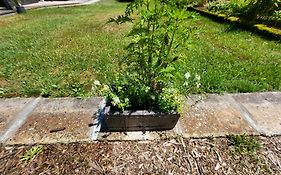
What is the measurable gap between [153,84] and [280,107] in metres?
2.09

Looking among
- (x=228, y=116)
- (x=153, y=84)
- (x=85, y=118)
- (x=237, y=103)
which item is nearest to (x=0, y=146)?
(x=85, y=118)

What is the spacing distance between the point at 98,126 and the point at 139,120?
61 cm

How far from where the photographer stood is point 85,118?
11.1 ft

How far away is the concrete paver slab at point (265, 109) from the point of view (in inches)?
124

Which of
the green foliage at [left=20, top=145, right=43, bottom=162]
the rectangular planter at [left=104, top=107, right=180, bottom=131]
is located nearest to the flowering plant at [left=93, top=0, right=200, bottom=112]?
the rectangular planter at [left=104, top=107, right=180, bottom=131]

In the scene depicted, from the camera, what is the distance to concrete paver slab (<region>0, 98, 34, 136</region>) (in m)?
3.34

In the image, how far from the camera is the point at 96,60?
5801 millimetres

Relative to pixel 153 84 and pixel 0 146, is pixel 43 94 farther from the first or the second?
pixel 153 84

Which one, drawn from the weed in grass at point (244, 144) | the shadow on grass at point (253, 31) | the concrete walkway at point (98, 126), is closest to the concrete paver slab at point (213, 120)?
the concrete walkway at point (98, 126)

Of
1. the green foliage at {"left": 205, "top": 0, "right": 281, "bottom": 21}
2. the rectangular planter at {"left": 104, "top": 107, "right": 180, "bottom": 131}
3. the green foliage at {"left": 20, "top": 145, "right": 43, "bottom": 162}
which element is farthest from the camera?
the green foliage at {"left": 205, "top": 0, "right": 281, "bottom": 21}

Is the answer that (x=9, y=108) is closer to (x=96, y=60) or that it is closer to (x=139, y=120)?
(x=139, y=120)

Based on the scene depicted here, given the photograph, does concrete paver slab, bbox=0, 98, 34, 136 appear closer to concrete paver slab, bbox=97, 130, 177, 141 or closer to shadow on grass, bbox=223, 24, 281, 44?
concrete paver slab, bbox=97, 130, 177, 141

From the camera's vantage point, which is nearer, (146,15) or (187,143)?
(146,15)

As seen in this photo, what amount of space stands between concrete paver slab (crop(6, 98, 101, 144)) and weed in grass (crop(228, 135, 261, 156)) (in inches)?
70.8
